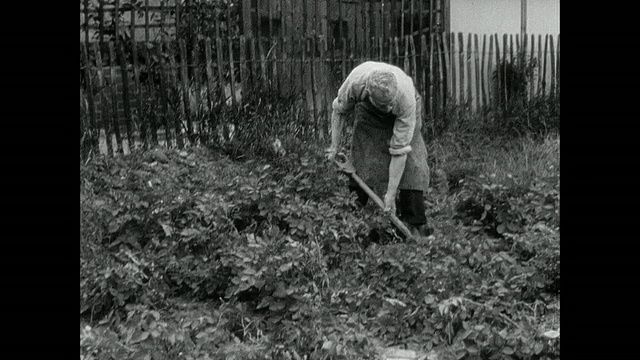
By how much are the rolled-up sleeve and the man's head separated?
0.14m

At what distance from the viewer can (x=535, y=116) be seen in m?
10.9

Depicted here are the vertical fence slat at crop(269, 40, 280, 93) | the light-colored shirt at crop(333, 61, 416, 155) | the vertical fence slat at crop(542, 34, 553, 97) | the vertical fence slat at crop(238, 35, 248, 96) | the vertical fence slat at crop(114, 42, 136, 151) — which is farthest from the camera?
the vertical fence slat at crop(542, 34, 553, 97)

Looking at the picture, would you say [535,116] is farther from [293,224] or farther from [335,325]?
[335,325]

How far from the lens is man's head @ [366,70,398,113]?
21.7ft

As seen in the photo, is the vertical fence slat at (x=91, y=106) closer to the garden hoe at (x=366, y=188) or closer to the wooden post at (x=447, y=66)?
the garden hoe at (x=366, y=188)

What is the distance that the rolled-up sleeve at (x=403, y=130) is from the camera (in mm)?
6770

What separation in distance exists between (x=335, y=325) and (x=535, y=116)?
6.45 m

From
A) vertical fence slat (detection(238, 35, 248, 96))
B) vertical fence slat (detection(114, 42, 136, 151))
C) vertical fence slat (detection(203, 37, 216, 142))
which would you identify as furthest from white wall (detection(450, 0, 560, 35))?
vertical fence slat (detection(114, 42, 136, 151))

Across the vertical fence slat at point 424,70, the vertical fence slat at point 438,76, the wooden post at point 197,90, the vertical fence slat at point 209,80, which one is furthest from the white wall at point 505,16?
the wooden post at point 197,90

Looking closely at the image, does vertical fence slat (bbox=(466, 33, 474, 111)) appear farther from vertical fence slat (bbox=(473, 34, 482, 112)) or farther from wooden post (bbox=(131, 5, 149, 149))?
wooden post (bbox=(131, 5, 149, 149))

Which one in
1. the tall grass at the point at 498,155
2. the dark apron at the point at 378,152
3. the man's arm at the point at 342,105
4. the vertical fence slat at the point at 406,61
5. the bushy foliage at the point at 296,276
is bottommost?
the bushy foliage at the point at 296,276

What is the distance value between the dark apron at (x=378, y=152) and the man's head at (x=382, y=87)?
445 mm

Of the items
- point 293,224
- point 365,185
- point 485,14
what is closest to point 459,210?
point 365,185
